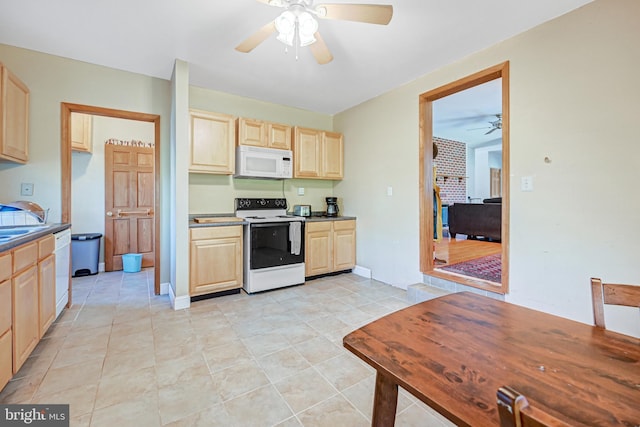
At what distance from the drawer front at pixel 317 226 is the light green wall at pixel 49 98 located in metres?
2.44

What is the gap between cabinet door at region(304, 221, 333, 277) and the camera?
3.80 metres

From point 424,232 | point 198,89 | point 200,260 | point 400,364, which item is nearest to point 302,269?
point 200,260

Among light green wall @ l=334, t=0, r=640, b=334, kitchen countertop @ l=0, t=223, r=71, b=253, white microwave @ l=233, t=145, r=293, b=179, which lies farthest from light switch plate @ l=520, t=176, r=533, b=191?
kitchen countertop @ l=0, t=223, r=71, b=253

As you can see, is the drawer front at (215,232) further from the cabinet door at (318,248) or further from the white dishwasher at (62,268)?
the white dishwasher at (62,268)

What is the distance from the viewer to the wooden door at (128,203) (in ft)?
14.3

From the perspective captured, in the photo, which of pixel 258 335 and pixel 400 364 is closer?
pixel 400 364

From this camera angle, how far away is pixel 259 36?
1999mm

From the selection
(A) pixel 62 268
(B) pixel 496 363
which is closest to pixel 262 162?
(A) pixel 62 268

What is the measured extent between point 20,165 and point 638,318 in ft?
16.8

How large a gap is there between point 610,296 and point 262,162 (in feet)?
10.8

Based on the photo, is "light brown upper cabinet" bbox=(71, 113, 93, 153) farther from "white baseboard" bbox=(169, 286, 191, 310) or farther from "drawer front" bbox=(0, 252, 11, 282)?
"drawer front" bbox=(0, 252, 11, 282)

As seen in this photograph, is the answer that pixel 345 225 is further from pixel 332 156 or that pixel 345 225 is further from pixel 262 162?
pixel 262 162

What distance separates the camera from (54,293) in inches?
91.9

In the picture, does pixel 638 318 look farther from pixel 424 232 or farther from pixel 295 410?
pixel 295 410
